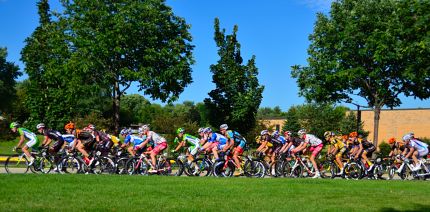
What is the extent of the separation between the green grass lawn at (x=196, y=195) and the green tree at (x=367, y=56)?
44.4ft

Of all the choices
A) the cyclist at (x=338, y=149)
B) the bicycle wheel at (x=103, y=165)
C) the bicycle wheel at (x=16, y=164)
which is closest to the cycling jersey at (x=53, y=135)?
the bicycle wheel at (x=16, y=164)

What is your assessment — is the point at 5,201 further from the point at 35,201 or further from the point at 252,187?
the point at 252,187

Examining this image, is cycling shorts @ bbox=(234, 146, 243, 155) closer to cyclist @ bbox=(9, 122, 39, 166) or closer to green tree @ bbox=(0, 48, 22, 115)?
cyclist @ bbox=(9, 122, 39, 166)

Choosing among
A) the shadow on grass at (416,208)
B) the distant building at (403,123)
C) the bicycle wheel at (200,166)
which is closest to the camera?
the shadow on grass at (416,208)

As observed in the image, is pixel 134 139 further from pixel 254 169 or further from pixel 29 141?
pixel 254 169

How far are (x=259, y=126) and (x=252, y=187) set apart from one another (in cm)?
2542

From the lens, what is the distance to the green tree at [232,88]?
1416 inches

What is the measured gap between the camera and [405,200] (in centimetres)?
1230

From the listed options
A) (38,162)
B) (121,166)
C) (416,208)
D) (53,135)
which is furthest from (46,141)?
(416,208)

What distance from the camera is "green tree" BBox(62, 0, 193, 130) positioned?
112 feet

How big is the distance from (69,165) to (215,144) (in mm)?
5230

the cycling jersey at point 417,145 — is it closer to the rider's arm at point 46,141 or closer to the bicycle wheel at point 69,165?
the bicycle wheel at point 69,165

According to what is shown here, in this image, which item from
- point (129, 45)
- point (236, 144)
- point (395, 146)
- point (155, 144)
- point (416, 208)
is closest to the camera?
point (416, 208)

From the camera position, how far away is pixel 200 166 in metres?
19.9
